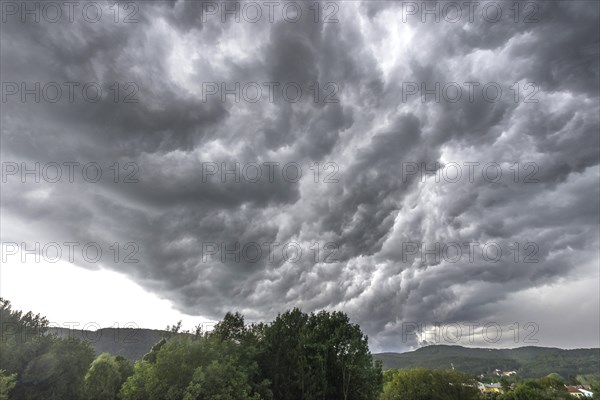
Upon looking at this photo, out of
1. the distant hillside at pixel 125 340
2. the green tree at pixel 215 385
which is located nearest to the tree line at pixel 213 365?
the green tree at pixel 215 385

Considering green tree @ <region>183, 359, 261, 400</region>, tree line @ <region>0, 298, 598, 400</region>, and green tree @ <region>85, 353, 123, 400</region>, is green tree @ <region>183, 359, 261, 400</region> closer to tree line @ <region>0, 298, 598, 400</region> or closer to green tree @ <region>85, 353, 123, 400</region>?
tree line @ <region>0, 298, 598, 400</region>

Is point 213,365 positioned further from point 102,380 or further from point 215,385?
point 102,380

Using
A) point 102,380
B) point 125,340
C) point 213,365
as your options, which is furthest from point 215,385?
point 125,340

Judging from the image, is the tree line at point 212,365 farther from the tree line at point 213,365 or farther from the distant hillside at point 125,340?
the distant hillside at point 125,340

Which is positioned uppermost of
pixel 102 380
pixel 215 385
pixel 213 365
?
pixel 213 365

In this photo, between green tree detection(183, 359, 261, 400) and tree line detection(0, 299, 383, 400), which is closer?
green tree detection(183, 359, 261, 400)

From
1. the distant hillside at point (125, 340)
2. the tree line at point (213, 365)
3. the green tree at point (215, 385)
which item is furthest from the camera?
the distant hillside at point (125, 340)

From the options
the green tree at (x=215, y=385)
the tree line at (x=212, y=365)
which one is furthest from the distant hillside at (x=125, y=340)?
the green tree at (x=215, y=385)

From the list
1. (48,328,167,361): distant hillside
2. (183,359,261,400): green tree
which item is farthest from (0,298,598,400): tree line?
(48,328,167,361): distant hillside

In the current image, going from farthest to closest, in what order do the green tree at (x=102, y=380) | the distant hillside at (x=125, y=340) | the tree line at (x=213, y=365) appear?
the distant hillside at (x=125, y=340)
the green tree at (x=102, y=380)
the tree line at (x=213, y=365)

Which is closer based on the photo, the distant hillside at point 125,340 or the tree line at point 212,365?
the tree line at point 212,365

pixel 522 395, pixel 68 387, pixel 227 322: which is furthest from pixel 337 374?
pixel 522 395

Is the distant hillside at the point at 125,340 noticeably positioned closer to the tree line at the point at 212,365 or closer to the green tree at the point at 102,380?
the tree line at the point at 212,365
